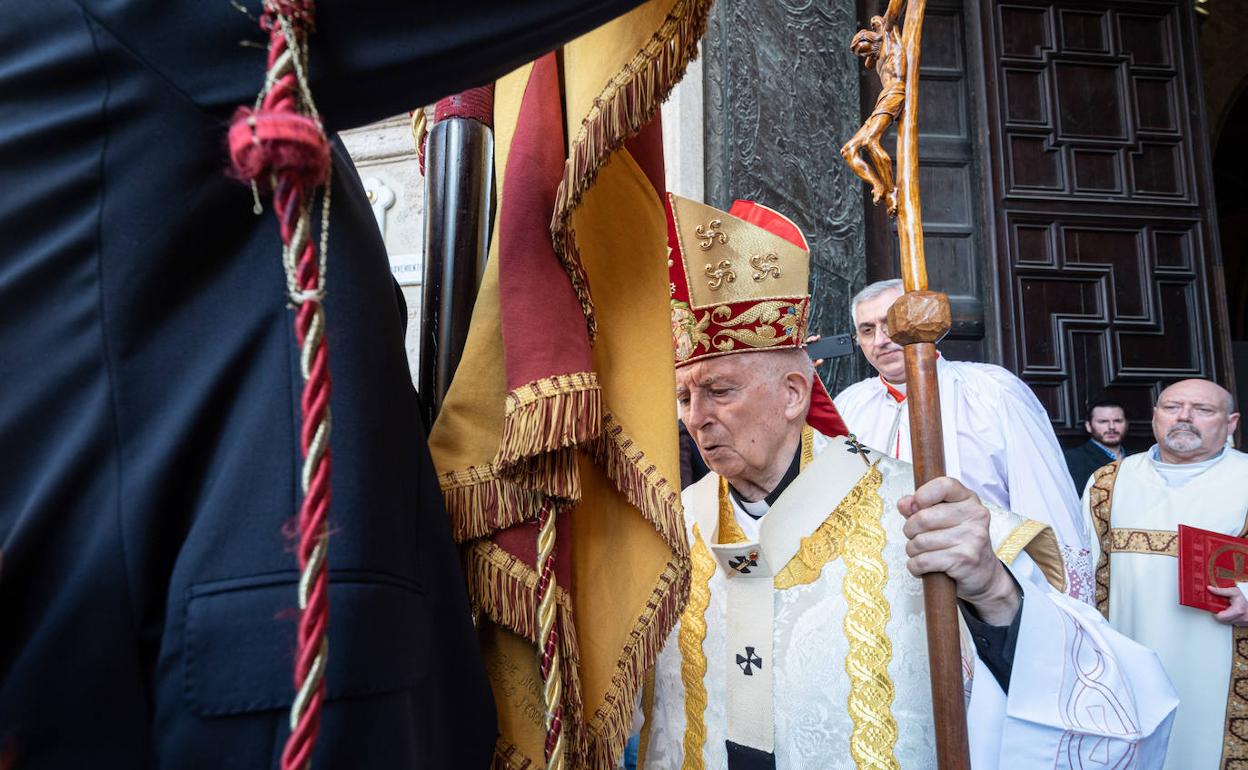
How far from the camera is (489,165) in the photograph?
55.6 inches

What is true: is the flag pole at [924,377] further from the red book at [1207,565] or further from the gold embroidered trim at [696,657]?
the red book at [1207,565]

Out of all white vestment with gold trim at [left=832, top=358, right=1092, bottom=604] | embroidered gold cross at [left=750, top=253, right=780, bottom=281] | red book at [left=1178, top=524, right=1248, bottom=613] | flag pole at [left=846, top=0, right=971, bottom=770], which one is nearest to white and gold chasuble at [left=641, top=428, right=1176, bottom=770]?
flag pole at [left=846, top=0, right=971, bottom=770]

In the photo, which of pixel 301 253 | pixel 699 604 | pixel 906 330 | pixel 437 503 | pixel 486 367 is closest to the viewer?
pixel 301 253

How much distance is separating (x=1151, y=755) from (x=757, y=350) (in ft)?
3.78

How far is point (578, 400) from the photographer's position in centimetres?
116

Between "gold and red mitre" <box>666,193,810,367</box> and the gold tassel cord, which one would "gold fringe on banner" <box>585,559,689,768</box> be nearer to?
the gold tassel cord

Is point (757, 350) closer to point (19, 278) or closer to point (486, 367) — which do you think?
point (486, 367)

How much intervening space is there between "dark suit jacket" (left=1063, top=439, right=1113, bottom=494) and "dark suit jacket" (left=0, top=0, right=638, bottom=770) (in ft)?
18.0

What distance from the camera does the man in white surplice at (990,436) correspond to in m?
4.30

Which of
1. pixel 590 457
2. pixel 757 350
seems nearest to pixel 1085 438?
pixel 757 350

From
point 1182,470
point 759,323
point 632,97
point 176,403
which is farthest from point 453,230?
point 1182,470

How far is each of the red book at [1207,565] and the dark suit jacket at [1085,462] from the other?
135 cm

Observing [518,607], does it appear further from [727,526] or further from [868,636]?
[727,526]

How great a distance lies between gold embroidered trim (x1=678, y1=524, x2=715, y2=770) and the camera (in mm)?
2123
